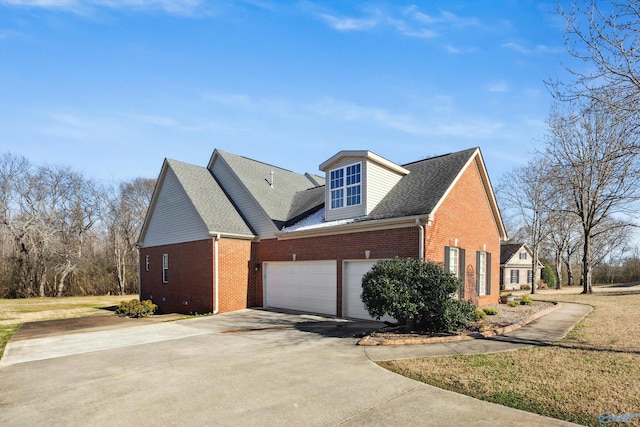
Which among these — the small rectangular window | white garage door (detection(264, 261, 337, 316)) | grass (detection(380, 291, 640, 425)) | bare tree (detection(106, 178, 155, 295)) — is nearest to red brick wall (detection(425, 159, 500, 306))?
white garage door (detection(264, 261, 337, 316))

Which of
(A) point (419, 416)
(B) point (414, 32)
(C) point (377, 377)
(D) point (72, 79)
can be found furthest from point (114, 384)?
(B) point (414, 32)

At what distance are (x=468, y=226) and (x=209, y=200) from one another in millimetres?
12950

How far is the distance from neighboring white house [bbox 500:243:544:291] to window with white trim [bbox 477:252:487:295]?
24.3 m

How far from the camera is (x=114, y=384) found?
682 centimetres

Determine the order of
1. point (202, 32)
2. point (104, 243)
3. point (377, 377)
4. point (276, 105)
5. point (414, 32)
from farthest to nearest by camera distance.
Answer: point (104, 243)
point (276, 105)
point (202, 32)
point (414, 32)
point (377, 377)

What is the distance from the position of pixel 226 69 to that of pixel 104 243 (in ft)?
119

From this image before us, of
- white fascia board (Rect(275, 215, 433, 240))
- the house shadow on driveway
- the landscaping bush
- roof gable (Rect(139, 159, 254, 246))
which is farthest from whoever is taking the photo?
roof gable (Rect(139, 159, 254, 246))

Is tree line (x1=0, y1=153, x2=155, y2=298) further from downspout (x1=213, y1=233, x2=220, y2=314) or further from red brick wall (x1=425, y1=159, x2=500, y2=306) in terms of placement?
red brick wall (x1=425, y1=159, x2=500, y2=306)

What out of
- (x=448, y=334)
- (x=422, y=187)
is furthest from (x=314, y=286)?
(x=448, y=334)

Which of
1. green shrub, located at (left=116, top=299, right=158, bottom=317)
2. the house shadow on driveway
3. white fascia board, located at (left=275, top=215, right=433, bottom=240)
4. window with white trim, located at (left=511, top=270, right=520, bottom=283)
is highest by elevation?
white fascia board, located at (left=275, top=215, right=433, bottom=240)

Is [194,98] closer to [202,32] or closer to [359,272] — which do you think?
[202,32]

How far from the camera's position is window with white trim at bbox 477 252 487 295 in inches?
670

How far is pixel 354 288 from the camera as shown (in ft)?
48.1

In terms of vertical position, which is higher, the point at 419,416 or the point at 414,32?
the point at 414,32
